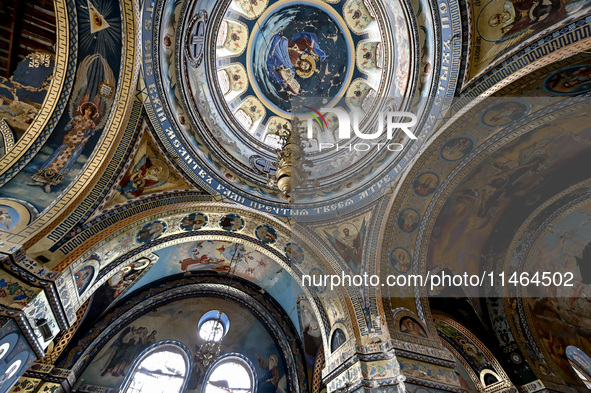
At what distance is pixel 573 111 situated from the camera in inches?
247

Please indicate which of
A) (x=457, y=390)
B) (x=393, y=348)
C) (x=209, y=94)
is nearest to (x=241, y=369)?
(x=393, y=348)

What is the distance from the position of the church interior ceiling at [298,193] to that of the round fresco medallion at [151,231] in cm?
11

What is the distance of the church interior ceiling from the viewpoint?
592 centimetres

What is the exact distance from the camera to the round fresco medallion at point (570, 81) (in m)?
5.38

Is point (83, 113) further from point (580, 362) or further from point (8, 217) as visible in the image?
point (580, 362)

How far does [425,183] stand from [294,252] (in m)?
4.03

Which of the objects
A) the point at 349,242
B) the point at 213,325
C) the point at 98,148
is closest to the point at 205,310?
the point at 213,325

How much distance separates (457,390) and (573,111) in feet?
20.5

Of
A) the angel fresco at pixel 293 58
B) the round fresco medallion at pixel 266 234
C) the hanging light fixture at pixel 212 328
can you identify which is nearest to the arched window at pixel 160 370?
the hanging light fixture at pixel 212 328

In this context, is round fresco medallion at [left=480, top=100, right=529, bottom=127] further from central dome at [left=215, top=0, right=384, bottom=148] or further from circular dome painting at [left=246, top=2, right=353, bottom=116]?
circular dome painting at [left=246, top=2, right=353, bottom=116]

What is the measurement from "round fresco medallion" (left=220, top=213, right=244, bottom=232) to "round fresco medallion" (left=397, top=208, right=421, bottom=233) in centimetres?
439

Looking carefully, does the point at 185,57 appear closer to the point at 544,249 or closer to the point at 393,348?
the point at 393,348

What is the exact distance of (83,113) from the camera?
6496 mm

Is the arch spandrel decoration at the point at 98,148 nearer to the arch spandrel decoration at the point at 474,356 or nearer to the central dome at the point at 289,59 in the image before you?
the central dome at the point at 289,59
